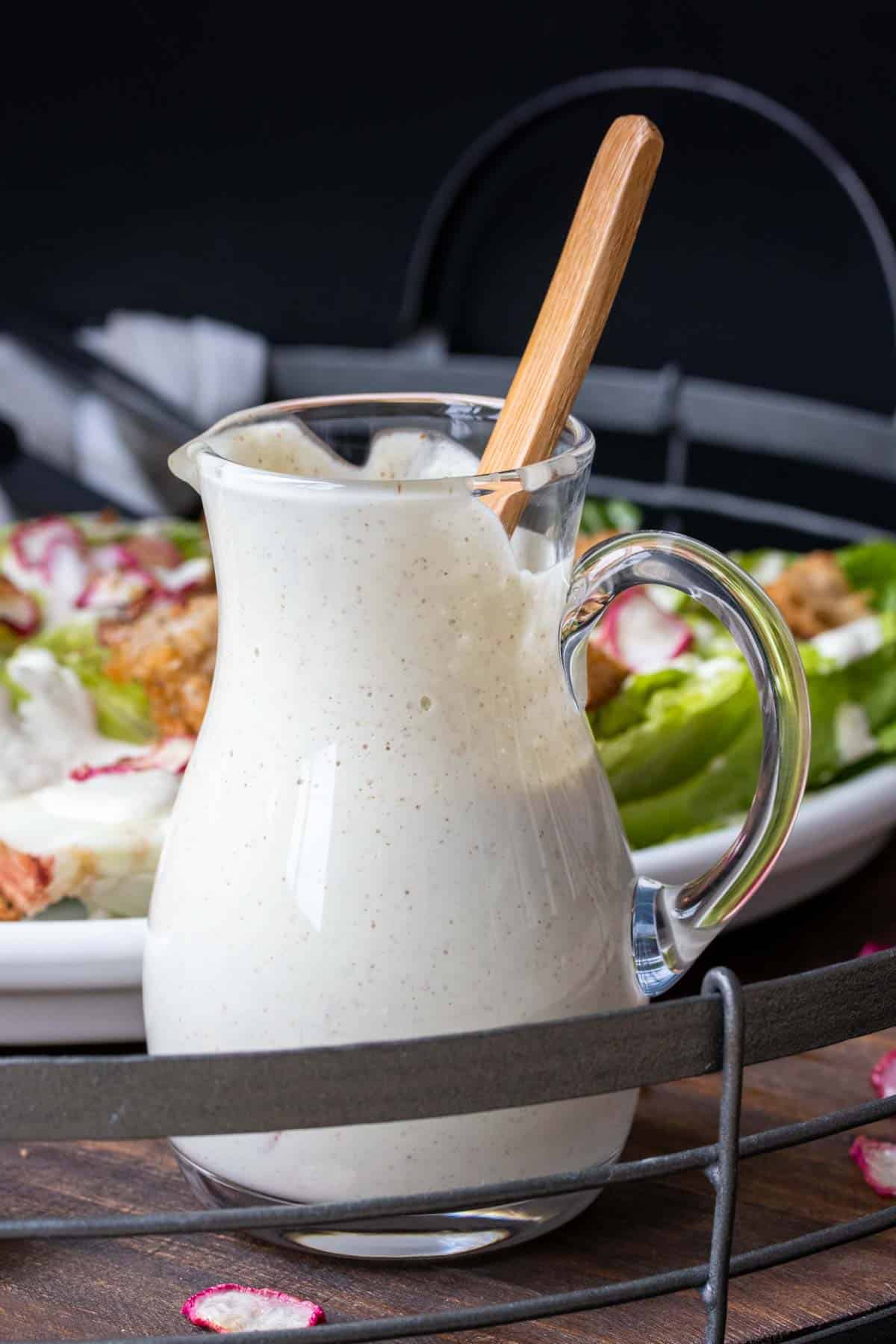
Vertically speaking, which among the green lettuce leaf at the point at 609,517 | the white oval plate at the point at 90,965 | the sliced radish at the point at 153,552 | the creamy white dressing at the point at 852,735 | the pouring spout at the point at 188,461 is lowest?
the white oval plate at the point at 90,965

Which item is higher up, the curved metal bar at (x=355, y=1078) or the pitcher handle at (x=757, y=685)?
the pitcher handle at (x=757, y=685)

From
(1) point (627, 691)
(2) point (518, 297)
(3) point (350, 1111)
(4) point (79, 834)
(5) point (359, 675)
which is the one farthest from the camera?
(2) point (518, 297)

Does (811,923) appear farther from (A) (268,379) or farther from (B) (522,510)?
(A) (268,379)

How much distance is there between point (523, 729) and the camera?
502 millimetres

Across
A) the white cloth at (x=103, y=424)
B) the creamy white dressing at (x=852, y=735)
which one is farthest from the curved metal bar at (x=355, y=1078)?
the white cloth at (x=103, y=424)

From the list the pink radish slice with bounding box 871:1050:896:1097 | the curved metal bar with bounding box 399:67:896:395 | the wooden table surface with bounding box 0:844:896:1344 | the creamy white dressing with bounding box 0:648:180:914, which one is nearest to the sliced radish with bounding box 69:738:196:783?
the creamy white dressing with bounding box 0:648:180:914

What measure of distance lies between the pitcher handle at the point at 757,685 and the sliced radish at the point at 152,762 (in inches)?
13.2

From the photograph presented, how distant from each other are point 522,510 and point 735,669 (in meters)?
0.46

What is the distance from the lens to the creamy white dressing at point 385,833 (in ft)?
1.56

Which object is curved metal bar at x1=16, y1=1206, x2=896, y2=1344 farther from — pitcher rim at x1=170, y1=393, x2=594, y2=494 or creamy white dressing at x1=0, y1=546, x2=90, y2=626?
creamy white dressing at x1=0, y1=546, x2=90, y2=626

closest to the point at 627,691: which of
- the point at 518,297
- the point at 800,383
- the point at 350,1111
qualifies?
the point at 350,1111

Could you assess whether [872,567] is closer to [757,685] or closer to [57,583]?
[57,583]

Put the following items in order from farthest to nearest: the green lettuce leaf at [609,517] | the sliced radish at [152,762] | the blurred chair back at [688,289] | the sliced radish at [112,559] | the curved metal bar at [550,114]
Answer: the blurred chair back at [688,289]
the curved metal bar at [550,114]
the green lettuce leaf at [609,517]
the sliced radish at [112,559]
the sliced radish at [152,762]

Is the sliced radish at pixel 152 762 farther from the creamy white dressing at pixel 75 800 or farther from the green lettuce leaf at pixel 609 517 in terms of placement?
the green lettuce leaf at pixel 609 517
